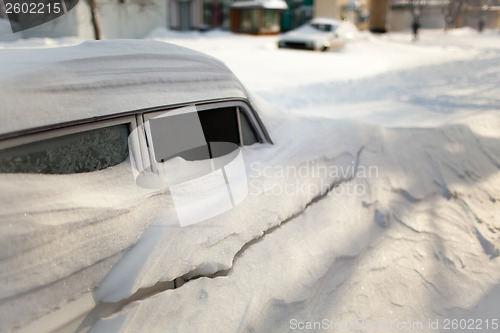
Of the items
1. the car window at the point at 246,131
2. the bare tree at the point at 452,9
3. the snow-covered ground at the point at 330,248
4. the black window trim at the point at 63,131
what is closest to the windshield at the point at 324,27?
the snow-covered ground at the point at 330,248

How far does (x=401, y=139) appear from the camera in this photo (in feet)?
12.3

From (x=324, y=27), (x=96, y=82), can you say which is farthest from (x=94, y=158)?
(x=324, y=27)

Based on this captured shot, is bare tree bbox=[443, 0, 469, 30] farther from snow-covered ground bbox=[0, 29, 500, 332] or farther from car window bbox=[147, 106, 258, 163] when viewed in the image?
car window bbox=[147, 106, 258, 163]

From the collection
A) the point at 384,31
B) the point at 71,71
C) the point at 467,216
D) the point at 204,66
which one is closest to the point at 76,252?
the point at 71,71

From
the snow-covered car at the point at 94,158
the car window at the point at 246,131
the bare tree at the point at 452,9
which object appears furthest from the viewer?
the bare tree at the point at 452,9

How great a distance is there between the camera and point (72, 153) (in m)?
1.71

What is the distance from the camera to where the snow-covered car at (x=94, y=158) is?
144cm

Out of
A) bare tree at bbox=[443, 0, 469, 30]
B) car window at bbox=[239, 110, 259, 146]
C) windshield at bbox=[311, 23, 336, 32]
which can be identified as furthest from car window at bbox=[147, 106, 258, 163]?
bare tree at bbox=[443, 0, 469, 30]

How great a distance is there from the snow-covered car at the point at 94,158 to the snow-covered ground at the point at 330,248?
0.04 meters

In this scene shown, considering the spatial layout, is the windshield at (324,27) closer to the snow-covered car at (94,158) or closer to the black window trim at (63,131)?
the snow-covered car at (94,158)

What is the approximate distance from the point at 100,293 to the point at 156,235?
1.12 feet

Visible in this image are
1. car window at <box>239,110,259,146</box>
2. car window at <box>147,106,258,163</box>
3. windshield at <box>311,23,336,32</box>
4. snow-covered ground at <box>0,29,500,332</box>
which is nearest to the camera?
snow-covered ground at <box>0,29,500,332</box>

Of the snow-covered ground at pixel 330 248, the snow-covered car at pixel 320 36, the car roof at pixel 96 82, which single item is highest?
the snow-covered car at pixel 320 36

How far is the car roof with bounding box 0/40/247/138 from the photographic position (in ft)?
5.03
